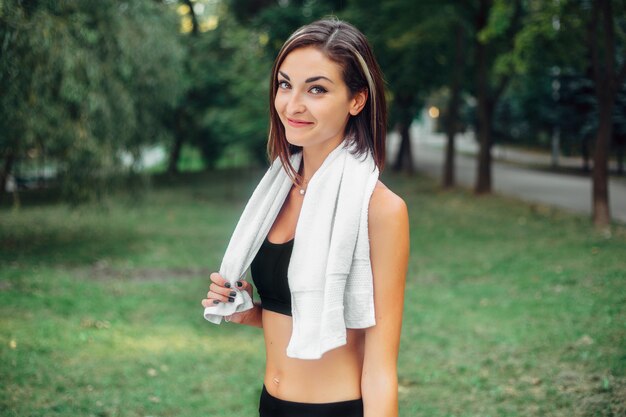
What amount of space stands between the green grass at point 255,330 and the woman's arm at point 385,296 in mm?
3579

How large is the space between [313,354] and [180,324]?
6.59 metres

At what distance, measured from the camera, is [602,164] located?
1303 cm

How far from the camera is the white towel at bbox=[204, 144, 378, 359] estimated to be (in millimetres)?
1846

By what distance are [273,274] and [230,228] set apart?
585 inches

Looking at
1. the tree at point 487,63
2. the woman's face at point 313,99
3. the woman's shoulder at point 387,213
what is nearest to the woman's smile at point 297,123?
the woman's face at point 313,99

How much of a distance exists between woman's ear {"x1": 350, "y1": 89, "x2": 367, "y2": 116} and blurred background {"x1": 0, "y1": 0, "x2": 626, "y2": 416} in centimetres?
378

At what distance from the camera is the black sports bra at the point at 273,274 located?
201 cm

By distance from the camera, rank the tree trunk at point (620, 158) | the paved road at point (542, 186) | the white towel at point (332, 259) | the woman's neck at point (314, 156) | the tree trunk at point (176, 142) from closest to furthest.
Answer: the white towel at point (332, 259) → the woman's neck at point (314, 156) → the paved road at point (542, 186) → the tree trunk at point (620, 158) → the tree trunk at point (176, 142)

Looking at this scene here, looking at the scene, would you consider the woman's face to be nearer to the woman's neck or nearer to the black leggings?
the woman's neck

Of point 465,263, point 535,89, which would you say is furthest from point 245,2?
point 465,263

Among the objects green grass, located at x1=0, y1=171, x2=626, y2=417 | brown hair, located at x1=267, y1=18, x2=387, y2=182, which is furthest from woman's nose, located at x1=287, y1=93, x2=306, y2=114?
green grass, located at x1=0, y1=171, x2=626, y2=417

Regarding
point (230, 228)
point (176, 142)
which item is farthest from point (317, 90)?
point (176, 142)

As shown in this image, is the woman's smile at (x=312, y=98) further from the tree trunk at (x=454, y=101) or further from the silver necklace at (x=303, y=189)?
the tree trunk at (x=454, y=101)

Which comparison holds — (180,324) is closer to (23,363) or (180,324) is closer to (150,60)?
(23,363)
